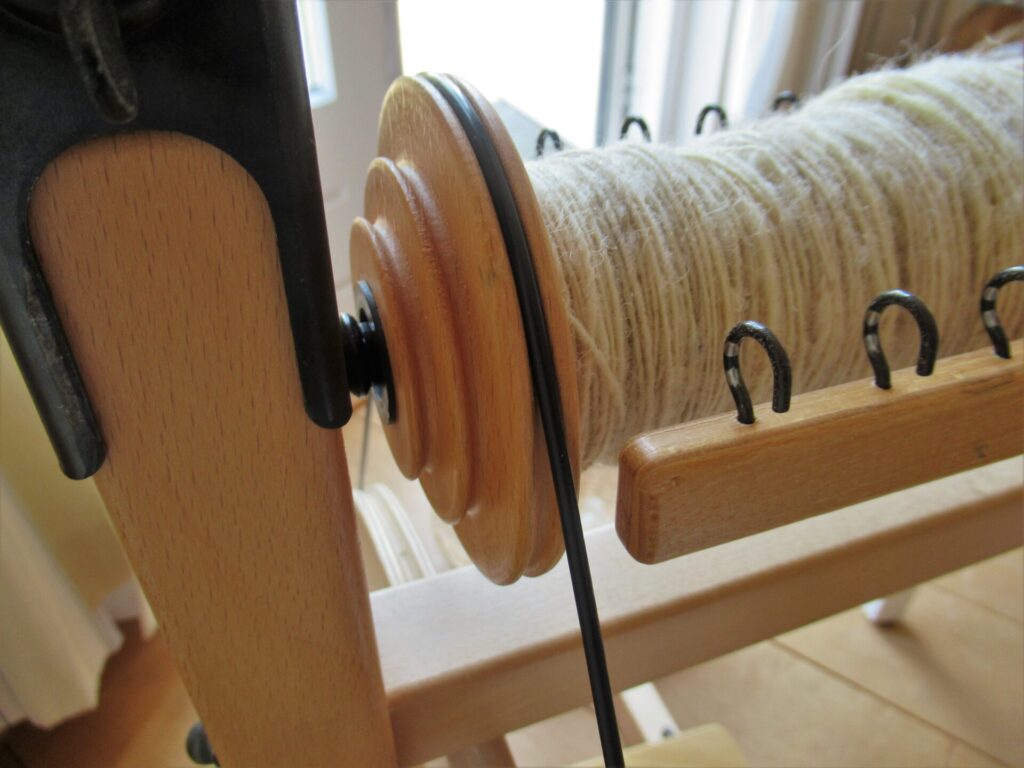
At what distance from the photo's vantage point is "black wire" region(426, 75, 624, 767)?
0.27 m

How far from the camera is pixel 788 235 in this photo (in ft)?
1.40

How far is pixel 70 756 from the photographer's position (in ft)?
1.28

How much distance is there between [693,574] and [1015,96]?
0.37 meters

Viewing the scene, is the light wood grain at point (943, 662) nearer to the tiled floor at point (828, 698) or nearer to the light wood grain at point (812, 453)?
the tiled floor at point (828, 698)

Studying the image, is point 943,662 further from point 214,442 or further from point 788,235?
point 214,442

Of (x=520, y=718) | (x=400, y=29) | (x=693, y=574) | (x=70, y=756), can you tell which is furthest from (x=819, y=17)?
(x=70, y=756)

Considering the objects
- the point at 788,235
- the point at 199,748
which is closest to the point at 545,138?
the point at 788,235

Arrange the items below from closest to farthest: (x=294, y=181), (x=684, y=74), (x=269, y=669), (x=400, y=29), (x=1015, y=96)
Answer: (x=294, y=181) < (x=269, y=669) < (x=1015, y=96) < (x=400, y=29) < (x=684, y=74)

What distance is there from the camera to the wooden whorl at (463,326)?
273mm

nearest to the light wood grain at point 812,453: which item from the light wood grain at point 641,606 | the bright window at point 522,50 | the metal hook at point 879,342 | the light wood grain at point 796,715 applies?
the metal hook at point 879,342

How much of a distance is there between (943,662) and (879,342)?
0.38 m

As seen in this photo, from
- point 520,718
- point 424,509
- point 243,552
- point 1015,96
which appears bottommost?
point 424,509

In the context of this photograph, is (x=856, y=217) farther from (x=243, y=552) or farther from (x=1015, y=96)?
(x=243, y=552)

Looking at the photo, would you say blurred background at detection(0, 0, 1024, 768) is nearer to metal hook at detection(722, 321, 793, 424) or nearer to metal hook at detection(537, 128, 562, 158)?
metal hook at detection(537, 128, 562, 158)
